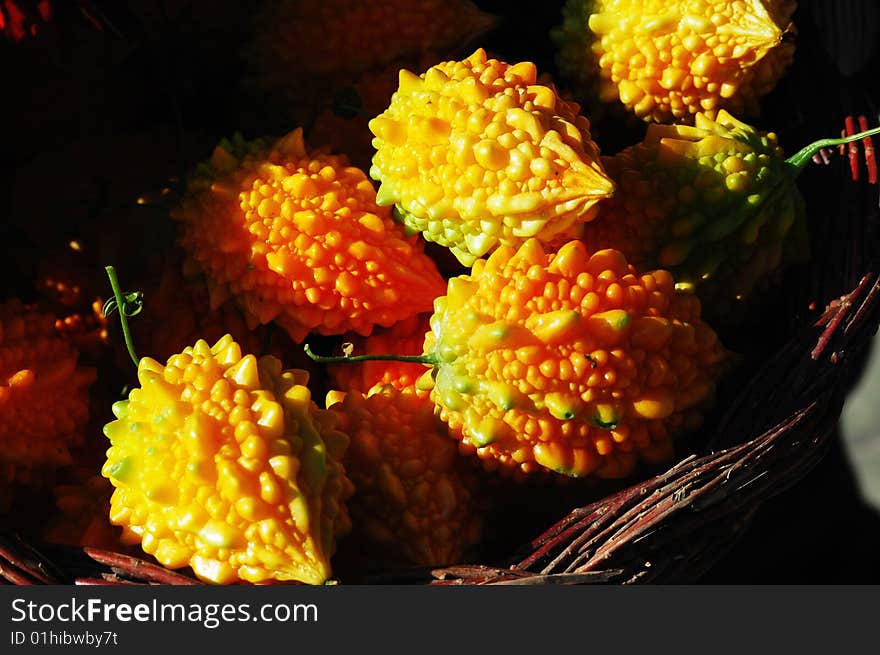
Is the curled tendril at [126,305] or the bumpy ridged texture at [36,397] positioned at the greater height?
the curled tendril at [126,305]

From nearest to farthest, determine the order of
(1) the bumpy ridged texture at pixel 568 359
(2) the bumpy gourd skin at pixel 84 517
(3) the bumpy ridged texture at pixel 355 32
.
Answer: (1) the bumpy ridged texture at pixel 568 359
(2) the bumpy gourd skin at pixel 84 517
(3) the bumpy ridged texture at pixel 355 32

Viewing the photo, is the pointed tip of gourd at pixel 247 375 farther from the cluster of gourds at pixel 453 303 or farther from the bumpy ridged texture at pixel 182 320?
the bumpy ridged texture at pixel 182 320

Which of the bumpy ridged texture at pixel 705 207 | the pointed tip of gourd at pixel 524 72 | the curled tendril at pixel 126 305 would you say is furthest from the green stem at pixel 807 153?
the curled tendril at pixel 126 305

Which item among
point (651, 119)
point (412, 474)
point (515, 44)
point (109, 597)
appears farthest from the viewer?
point (515, 44)

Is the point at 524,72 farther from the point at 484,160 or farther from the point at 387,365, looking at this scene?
the point at 387,365

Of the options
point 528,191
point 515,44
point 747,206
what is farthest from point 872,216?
point 515,44

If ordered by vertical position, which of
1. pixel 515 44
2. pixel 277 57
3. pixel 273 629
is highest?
pixel 277 57

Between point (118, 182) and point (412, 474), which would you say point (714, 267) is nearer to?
point (412, 474)
